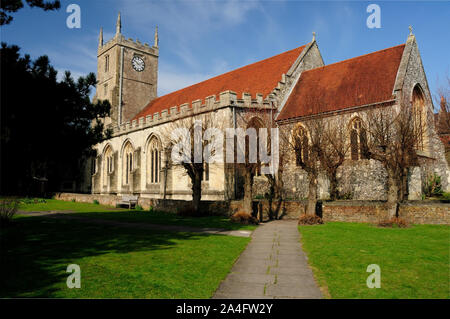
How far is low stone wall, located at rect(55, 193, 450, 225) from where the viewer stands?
12.9 m

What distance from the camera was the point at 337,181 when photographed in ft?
63.2

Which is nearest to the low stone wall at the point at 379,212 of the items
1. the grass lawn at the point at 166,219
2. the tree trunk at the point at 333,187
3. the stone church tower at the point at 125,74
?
the tree trunk at the point at 333,187

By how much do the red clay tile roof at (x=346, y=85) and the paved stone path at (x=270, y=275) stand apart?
11173mm

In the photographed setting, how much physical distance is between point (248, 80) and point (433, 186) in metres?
15.1

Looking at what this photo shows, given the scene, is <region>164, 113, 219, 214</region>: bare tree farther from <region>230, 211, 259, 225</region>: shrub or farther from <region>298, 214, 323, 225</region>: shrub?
<region>298, 214, 323, 225</region>: shrub

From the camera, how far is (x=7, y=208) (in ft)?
41.5

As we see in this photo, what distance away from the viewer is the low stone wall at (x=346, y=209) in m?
12.9

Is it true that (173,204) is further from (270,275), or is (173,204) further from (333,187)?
(270,275)

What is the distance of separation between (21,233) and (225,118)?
521 inches

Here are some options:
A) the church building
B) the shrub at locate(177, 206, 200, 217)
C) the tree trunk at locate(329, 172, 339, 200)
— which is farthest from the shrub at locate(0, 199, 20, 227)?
the tree trunk at locate(329, 172, 339, 200)

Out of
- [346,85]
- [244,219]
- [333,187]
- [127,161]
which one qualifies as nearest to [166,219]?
[244,219]

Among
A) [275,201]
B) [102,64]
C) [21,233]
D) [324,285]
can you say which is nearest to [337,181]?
[275,201]
